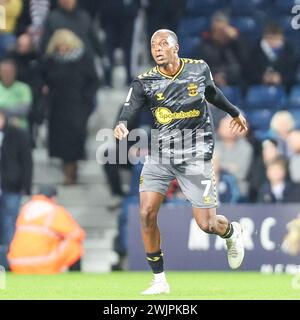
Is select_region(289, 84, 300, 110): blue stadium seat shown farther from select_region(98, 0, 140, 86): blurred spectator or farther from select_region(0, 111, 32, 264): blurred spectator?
select_region(0, 111, 32, 264): blurred spectator

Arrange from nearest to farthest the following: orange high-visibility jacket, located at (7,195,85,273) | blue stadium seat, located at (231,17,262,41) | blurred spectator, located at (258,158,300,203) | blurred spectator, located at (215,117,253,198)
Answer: orange high-visibility jacket, located at (7,195,85,273) → blurred spectator, located at (258,158,300,203) → blurred spectator, located at (215,117,253,198) → blue stadium seat, located at (231,17,262,41)

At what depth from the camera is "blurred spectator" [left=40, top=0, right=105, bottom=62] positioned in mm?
16109

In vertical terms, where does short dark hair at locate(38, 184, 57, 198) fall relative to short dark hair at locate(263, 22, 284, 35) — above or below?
below

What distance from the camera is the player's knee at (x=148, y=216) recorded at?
10352mm

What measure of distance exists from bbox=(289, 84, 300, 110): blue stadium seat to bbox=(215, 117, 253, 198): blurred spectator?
4.35 feet

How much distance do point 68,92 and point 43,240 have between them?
2.78 meters

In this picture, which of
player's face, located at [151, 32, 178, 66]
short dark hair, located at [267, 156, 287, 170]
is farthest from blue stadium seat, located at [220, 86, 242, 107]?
player's face, located at [151, 32, 178, 66]

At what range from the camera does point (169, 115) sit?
10.5 m

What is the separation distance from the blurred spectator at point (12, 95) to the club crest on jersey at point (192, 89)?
5.56 meters

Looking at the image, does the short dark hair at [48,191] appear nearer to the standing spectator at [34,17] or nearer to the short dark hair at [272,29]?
the standing spectator at [34,17]

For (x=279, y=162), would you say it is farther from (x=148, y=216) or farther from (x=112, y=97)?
(x=148, y=216)

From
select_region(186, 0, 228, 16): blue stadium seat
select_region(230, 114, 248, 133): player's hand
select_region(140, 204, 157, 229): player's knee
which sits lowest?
select_region(140, 204, 157, 229): player's knee
